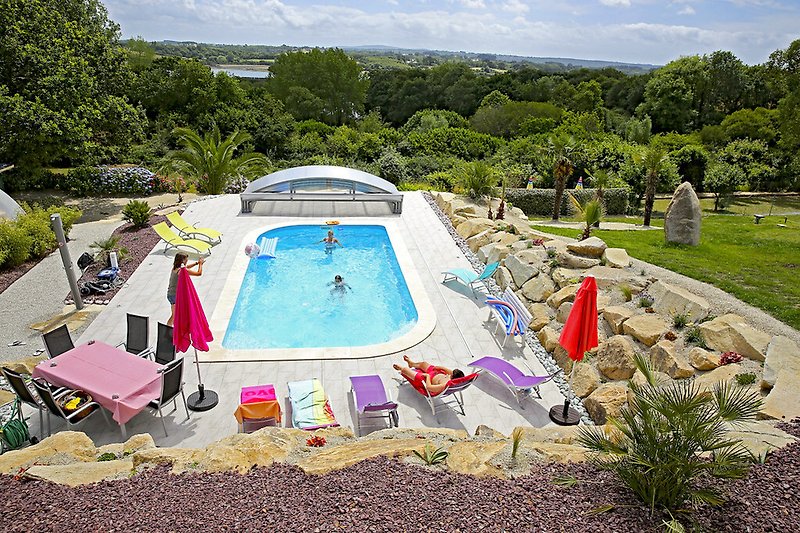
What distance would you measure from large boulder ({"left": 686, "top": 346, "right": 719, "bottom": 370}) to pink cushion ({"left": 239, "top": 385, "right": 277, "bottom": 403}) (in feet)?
22.0

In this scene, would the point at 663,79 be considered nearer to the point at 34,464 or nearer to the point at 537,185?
the point at 537,185

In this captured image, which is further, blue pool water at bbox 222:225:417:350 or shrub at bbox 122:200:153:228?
→ shrub at bbox 122:200:153:228

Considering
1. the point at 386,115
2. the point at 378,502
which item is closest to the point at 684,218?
the point at 378,502

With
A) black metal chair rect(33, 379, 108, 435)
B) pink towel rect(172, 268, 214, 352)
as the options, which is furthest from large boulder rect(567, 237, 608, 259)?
black metal chair rect(33, 379, 108, 435)

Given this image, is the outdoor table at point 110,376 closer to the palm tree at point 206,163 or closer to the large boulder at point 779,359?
the large boulder at point 779,359

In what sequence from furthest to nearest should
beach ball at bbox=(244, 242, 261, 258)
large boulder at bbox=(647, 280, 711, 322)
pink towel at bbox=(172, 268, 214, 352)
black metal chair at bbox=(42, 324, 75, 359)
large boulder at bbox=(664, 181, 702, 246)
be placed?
beach ball at bbox=(244, 242, 261, 258) → large boulder at bbox=(664, 181, 702, 246) → large boulder at bbox=(647, 280, 711, 322) → black metal chair at bbox=(42, 324, 75, 359) → pink towel at bbox=(172, 268, 214, 352)

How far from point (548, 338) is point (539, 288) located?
186 cm

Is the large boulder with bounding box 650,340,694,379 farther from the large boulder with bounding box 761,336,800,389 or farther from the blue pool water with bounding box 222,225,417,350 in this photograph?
the blue pool water with bounding box 222,225,417,350

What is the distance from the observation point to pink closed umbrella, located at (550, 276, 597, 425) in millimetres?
7715

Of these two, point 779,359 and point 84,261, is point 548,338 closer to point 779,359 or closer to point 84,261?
point 779,359

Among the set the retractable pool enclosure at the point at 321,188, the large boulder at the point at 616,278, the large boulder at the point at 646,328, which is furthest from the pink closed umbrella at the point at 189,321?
the retractable pool enclosure at the point at 321,188

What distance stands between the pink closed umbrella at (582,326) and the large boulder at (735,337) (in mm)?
2323

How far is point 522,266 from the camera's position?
12.6 meters

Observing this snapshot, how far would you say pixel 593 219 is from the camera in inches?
571
